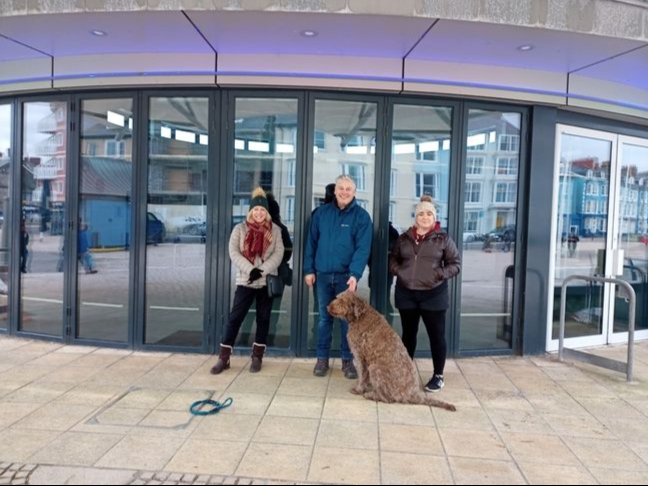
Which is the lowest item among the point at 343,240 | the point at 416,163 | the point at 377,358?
the point at 377,358

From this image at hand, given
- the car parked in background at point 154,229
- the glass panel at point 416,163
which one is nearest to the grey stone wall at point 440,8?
the glass panel at point 416,163

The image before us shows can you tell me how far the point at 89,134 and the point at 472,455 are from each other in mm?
4877


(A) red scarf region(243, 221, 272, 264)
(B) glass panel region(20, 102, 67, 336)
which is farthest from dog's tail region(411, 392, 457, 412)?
(B) glass panel region(20, 102, 67, 336)

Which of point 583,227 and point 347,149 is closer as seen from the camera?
point 347,149

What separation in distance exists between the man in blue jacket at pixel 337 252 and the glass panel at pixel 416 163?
2.50 feet

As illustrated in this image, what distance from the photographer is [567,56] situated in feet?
15.2

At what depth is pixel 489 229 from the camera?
17.9ft

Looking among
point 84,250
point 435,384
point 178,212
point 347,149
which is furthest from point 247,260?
point 84,250

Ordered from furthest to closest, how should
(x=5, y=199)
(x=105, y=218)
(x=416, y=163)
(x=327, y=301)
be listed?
(x=5, y=199), (x=105, y=218), (x=416, y=163), (x=327, y=301)

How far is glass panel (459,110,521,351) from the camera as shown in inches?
212

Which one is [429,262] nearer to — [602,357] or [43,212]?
[602,357]

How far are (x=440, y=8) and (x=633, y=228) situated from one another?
4550 millimetres

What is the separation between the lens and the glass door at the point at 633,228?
6.26 meters

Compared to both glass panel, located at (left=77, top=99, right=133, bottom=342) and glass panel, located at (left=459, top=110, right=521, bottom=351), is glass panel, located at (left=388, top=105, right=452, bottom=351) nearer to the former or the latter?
glass panel, located at (left=459, top=110, right=521, bottom=351)
